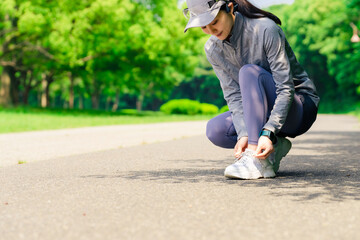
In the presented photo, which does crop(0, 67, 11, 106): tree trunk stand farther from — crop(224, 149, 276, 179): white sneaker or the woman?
crop(224, 149, 276, 179): white sneaker

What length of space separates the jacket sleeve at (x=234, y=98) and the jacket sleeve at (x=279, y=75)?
38 cm

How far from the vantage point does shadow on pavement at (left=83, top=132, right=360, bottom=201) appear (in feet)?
11.6

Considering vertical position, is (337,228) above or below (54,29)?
below

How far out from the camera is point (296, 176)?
14.4ft

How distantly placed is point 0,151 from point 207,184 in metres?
5.11

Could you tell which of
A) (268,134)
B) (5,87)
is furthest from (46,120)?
(268,134)

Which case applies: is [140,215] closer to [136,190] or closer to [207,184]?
[136,190]

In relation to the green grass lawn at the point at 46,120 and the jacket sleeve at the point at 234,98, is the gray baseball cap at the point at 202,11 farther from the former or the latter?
the green grass lawn at the point at 46,120

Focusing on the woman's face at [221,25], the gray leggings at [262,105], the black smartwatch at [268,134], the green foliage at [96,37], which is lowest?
the black smartwatch at [268,134]

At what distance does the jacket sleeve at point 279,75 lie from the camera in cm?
383

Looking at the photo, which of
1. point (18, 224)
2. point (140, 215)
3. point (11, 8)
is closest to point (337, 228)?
point (140, 215)

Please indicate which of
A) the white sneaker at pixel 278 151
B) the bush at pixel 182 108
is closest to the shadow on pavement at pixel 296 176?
the white sneaker at pixel 278 151

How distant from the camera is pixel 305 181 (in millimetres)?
4055

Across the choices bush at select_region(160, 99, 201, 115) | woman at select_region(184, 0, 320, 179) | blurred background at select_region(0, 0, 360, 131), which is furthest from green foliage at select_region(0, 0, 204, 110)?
woman at select_region(184, 0, 320, 179)
